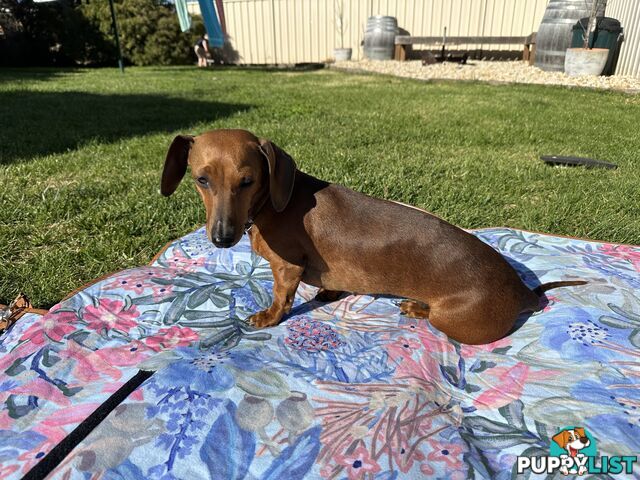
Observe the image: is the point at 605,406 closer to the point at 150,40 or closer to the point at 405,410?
the point at 405,410

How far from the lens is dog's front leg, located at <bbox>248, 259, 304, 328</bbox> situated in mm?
2586

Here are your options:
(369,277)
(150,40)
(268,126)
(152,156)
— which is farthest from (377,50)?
(369,277)

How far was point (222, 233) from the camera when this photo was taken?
214 centimetres

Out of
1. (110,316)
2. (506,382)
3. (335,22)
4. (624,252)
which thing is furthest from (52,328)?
(335,22)

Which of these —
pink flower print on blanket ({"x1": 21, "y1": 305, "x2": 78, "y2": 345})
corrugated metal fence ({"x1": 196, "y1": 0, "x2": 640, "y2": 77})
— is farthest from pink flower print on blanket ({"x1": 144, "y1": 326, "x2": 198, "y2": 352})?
corrugated metal fence ({"x1": 196, "y1": 0, "x2": 640, "y2": 77})

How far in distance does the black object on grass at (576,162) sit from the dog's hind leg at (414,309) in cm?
371

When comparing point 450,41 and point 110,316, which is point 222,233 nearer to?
point 110,316

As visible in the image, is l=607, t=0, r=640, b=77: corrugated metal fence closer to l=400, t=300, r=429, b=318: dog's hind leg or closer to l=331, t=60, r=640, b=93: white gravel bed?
l=331, t=60, r=640, b=93: white gravel bed

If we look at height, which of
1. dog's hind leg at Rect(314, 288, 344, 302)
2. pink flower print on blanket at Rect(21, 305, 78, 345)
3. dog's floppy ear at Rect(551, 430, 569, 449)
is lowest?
dog's hind leg at Rect(314, 288, 344, 302)

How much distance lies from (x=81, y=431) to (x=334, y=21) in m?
18.9

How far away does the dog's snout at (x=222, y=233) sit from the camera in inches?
84.3

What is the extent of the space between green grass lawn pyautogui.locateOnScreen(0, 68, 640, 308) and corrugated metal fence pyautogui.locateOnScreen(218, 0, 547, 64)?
6.45 meters

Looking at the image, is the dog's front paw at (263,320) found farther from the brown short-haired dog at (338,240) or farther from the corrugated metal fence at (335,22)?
the corrugated metal fence at (335,22)

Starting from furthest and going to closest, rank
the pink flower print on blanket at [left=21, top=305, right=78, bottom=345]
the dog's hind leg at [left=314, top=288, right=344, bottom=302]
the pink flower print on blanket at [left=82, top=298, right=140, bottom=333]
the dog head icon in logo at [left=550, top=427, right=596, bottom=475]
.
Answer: the dog's hind leg at [left=314, top=288, right=344, bottom=302] < the pink flower print on blanket at [left=82, top=298, right=140, bottom=333] < the pink flower print on blanket at [left=21, top=305, right=78, bottom=345] < the dog head icon in logo at [left=550, top=427, right=596, bottom=475]
